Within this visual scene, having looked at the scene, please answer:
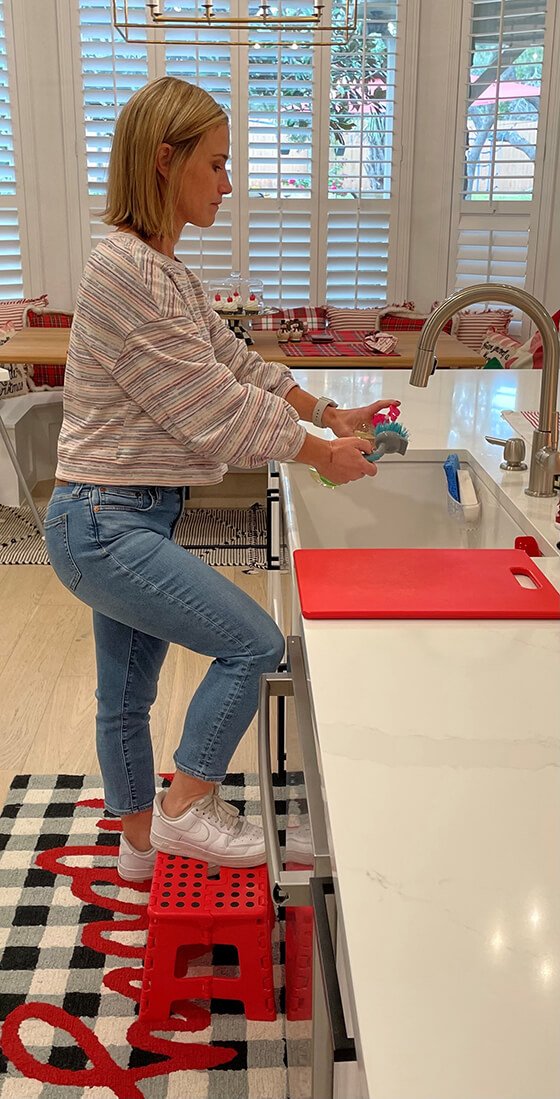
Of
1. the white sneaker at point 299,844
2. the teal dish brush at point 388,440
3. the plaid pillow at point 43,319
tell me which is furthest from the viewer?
the plaid pillow at point 43,319

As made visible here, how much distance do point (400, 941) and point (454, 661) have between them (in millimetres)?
485

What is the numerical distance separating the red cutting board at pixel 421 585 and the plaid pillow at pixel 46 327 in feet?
11.4

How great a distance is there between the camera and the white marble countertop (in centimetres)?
68

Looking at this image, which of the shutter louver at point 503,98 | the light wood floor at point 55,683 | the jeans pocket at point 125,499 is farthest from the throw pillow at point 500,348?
the jeans pocket at point 125,499

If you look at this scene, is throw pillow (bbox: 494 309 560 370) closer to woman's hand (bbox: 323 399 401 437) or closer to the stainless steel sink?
the stainless steel sink

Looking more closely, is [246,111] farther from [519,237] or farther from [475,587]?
[475,587]

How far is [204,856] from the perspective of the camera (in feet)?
6.12

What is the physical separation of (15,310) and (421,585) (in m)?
4.02

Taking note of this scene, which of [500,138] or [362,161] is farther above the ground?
[500,138]

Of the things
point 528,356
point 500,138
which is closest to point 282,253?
point 500,138

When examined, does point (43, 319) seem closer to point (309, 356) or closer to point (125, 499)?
point (309, 356)

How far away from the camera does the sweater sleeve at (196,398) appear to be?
1.63m

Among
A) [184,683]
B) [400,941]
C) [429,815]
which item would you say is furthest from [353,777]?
[184,683]

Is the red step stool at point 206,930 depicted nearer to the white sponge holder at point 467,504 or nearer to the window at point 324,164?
the white sponge holder at point 467,504
